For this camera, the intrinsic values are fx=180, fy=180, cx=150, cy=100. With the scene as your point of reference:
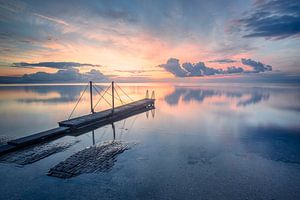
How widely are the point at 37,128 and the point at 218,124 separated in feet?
80.1

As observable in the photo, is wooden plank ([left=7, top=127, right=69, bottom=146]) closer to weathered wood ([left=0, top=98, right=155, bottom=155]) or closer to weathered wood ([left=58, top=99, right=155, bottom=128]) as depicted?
weathered wood ([left=0, top=98, right=155, bottom=155])

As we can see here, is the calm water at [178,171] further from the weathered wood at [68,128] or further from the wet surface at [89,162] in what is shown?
the weathered wood at [68,128]

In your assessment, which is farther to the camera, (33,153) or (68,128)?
(68,128)

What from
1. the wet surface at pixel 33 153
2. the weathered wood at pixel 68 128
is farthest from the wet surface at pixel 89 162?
the weathered wood at pixel 68 128

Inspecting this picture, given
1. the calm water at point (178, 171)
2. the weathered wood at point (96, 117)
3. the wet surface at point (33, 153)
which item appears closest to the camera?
the calm water at point (178, 171)

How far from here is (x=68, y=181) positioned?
1055cm

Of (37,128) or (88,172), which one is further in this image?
(37,128)

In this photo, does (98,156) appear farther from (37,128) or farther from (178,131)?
(37,128)

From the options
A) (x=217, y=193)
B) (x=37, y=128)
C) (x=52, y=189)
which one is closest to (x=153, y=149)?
(x=217, y=193)

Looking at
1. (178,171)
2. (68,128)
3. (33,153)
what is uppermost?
(68,128)

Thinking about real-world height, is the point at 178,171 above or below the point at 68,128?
below

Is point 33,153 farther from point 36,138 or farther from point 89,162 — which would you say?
point 89,162

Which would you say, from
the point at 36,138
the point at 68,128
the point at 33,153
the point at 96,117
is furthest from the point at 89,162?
the point at 96,117

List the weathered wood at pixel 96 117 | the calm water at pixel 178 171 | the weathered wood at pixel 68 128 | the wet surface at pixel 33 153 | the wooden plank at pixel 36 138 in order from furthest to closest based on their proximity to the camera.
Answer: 1. the weathered wood at pixel 96 117
2. the wooden plank at pixel 36 138
3. the weathered wood at pixel 68 128
4. the wet surface at pixel 33 153
5. the calm water at pixel 178 171
